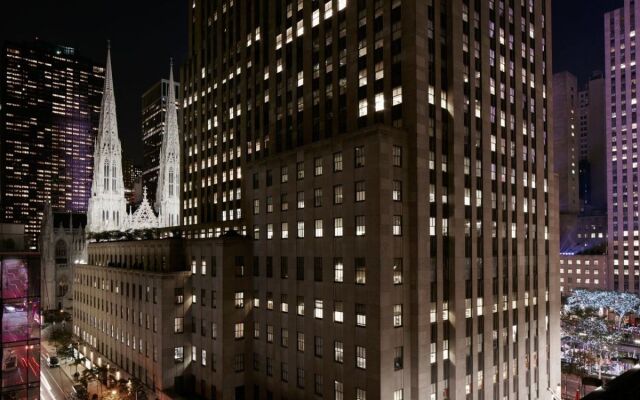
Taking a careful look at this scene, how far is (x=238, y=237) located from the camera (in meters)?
62.6

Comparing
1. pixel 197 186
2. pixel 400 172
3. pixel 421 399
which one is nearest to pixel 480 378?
pixel 421 399

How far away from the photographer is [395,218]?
4791 cm

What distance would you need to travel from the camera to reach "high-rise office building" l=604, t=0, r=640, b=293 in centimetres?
15000

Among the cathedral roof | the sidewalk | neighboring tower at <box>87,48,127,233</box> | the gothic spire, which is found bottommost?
the sidewalk

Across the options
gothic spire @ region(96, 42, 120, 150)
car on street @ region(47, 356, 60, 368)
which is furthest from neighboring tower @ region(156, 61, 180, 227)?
car on street @ region(47, 356, 60, 368)

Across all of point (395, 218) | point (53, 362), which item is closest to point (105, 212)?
point (53, 362)

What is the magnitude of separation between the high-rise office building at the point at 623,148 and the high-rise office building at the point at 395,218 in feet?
331

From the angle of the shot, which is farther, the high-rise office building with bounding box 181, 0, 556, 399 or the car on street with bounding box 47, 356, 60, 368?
the car on street with bounding box 47, 356, 60, 368

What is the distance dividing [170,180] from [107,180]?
821 inches

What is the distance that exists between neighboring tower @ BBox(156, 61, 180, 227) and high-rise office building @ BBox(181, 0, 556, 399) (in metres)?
104

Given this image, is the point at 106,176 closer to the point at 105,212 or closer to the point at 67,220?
the point at 105,212

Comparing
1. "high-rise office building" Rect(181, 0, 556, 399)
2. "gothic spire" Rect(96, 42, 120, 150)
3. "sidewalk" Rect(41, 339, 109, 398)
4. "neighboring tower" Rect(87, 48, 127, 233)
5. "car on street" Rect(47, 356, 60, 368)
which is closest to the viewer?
"high-rise office building" Rect(181, 0, 556, 399)

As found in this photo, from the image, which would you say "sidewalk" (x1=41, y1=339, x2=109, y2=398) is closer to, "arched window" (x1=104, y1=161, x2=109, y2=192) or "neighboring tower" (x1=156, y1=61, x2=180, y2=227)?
"neighboring tower" (x1=156, y1=61, x2=180, y2=227)

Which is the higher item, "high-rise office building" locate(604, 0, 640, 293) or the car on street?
"high-rise office building" locate(604, 0, 640, 293)
